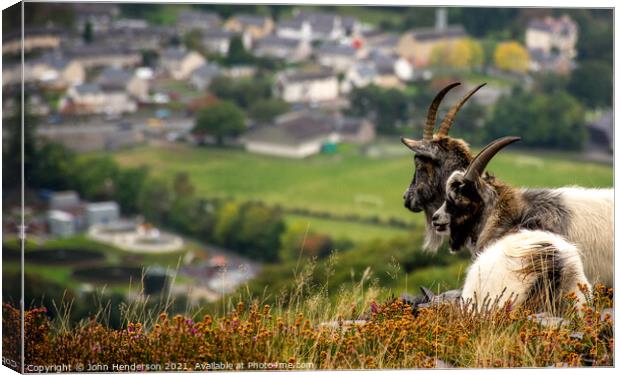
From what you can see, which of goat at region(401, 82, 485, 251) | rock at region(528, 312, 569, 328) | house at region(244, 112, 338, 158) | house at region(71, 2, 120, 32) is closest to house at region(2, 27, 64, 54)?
house at region(71, 2, 120, 32)

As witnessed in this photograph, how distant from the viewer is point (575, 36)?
1950cm

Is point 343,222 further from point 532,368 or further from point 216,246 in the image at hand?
point 532,368

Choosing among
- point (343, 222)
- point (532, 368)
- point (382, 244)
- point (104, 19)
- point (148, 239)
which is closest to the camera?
point (532, 368)

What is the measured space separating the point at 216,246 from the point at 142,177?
4998mm

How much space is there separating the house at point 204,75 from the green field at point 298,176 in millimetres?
4867

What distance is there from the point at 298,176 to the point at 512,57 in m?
37.8

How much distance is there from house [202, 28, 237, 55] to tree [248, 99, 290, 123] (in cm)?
1530

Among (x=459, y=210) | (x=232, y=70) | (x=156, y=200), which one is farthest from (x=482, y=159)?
(x=156, y=200)

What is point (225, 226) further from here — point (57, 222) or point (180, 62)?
point (57, 222)

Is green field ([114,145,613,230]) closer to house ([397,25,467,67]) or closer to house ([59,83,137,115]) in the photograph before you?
house ([59,83,137,115])

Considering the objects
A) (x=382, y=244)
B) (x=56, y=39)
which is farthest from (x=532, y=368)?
(x=382, y=244)

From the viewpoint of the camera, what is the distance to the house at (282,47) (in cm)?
3188

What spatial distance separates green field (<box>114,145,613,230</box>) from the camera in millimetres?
57219

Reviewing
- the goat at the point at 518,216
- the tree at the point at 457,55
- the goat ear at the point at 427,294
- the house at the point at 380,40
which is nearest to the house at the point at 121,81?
the house at the point at 380,40
